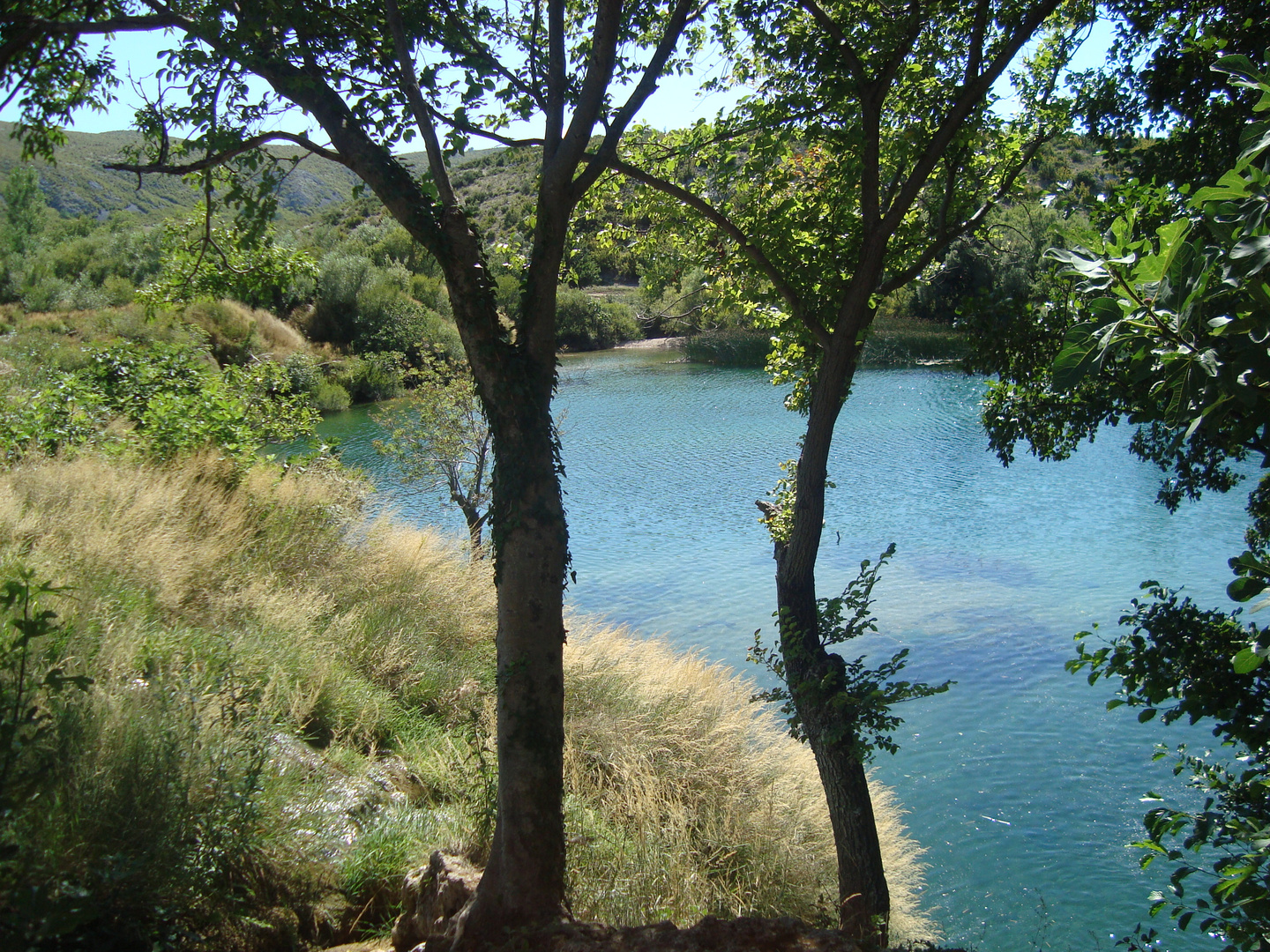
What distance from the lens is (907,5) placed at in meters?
6.19

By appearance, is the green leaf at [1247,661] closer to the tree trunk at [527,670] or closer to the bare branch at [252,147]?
the tree trunk at [527,670]

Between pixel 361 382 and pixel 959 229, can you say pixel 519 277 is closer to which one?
pixel 959 229

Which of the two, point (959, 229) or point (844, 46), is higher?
point (844, 46)

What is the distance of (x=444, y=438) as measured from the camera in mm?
14359

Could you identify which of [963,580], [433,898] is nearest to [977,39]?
[433,898]

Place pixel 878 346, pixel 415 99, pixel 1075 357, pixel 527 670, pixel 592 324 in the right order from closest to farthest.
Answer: pixel 1075 357 → pixel 527 670 → pixel 415 99 → pixel 878 346 → pixel 592 324

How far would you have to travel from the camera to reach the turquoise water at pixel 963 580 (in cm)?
797

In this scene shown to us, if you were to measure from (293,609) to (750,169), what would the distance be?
518cm

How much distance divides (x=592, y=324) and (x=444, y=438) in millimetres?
33119

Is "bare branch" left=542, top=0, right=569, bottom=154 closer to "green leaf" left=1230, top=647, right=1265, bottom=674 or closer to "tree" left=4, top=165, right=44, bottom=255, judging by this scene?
"green leaf" left=1230, top=647, right=1265, bottom=674

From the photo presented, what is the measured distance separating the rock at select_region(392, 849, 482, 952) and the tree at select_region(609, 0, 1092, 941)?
2.35 m

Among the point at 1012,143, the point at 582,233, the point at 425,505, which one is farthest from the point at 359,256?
the point at 1012,143

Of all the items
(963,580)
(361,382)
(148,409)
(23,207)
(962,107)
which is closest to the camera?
(962,107)

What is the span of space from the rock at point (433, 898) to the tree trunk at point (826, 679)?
7.38 ft
